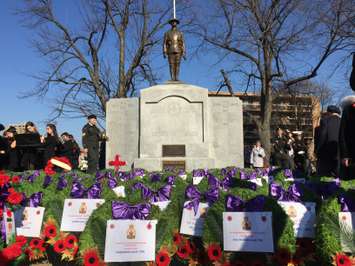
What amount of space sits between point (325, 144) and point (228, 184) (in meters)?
3.81

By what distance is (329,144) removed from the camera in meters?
7.62

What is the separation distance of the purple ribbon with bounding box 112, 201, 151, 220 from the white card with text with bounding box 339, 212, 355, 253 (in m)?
1.35

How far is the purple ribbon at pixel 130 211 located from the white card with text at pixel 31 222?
1.02 meters

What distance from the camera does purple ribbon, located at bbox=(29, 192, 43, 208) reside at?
3947 millimetres

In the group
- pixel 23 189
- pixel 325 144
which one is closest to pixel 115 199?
pixel 23 189

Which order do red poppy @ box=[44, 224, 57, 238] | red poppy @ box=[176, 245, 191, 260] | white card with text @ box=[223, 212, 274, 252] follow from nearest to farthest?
1. white card with text @ box=[223, 212, 274, 252]
2. red poppy @ box=[176, 245, 191, 260]
3. red poppy @ box=[44, 224, 57, 238]

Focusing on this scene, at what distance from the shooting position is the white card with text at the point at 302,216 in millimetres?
3102

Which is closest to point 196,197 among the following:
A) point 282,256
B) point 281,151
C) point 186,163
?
point 282,256

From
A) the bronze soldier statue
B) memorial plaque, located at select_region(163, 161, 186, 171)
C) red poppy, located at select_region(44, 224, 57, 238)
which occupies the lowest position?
red poppy, located at select_region(44, 224, 57, 238)

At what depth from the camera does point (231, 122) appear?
13.6 metres

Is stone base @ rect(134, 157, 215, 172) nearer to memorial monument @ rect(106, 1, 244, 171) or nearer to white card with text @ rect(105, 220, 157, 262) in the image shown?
memorial monument @ rect(106, 1, 244, 171)

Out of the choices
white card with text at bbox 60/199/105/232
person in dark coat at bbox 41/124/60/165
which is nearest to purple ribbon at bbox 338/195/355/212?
white card with text at bbox 60/199/105/232

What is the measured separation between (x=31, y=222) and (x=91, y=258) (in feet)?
3.54

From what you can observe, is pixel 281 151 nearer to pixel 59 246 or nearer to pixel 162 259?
pixel 59 246
